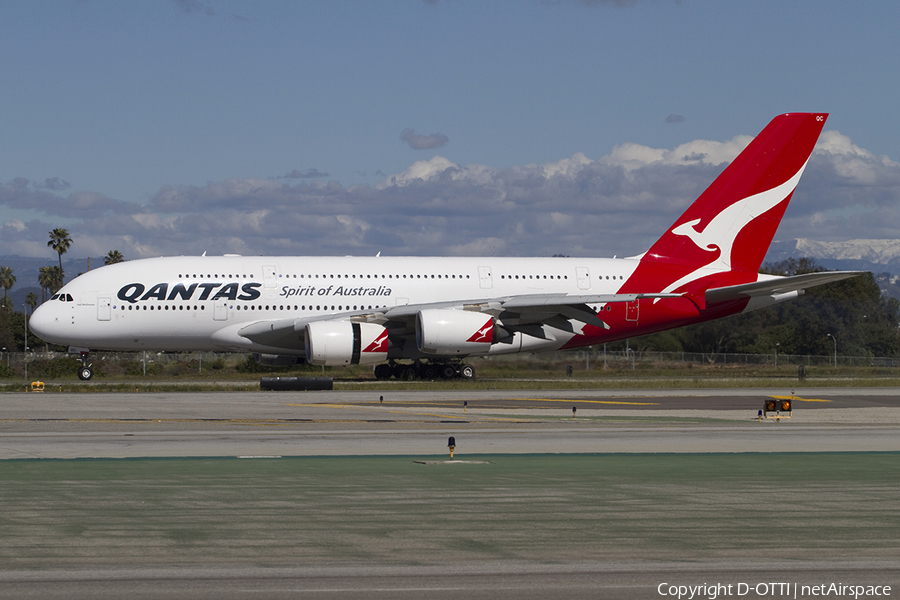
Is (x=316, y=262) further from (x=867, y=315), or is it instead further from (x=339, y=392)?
(x=867, y=315)

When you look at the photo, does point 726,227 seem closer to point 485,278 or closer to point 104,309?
point 485,278

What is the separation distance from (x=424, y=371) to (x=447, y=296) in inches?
130

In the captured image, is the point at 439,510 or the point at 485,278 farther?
the point at 485,278

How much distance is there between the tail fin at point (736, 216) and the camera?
41062 mm

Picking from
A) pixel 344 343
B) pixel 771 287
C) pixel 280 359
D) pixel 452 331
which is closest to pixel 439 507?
pixel 344 343

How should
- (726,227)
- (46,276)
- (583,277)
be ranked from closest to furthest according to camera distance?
(583,277) < (726,227) < (46,276)

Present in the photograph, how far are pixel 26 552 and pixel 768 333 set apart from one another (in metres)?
68.2

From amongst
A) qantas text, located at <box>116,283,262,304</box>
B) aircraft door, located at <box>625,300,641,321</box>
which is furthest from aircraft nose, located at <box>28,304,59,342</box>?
aircraft door, located at <box>625,300,641,321</box>

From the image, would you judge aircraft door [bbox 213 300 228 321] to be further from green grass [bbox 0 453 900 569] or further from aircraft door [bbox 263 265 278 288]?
green grass [bbox 0 453 900 569]

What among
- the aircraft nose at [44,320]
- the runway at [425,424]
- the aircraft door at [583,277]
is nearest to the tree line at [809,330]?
the aircraft door at [583,277]

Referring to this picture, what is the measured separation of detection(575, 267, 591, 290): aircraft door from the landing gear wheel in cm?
598

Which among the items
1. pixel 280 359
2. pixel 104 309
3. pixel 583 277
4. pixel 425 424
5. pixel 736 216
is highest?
pixel 736 216

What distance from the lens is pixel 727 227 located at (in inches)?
1629

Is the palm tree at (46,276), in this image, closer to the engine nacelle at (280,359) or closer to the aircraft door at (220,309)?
the engine nacelle at (280,359)
